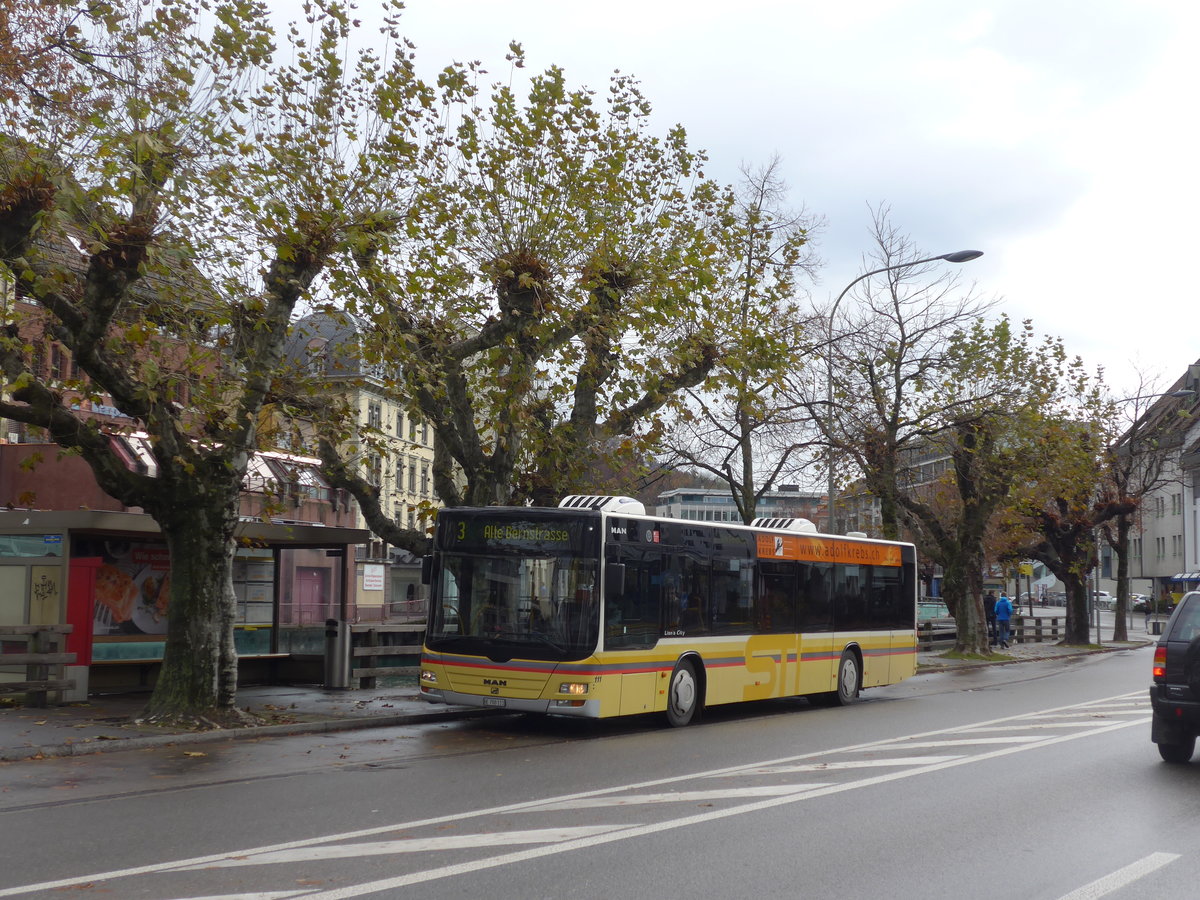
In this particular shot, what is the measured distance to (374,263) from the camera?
52.6 ft

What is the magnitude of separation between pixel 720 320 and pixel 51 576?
1133 cm

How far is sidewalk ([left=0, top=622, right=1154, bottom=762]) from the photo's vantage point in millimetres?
→ 13250

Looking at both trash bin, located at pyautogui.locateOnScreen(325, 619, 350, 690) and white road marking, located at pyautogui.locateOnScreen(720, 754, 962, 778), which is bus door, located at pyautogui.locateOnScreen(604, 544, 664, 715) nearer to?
white road marking, located at pyautogui.locateOnScreen(720, 754, 962, 778)

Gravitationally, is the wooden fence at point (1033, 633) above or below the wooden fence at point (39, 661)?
below

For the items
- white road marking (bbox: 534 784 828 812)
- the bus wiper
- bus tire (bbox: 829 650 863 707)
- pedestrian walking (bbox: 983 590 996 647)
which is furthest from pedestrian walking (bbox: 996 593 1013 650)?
white road marking (bbox: 534 784 828 812)

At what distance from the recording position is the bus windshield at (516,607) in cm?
1517

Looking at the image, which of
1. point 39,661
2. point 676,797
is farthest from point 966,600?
point 676,797

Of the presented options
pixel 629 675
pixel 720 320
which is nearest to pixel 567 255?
pixel 720 320

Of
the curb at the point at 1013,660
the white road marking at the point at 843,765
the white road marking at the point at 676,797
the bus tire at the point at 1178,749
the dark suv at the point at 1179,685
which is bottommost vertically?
the curb at the point at 1013,660

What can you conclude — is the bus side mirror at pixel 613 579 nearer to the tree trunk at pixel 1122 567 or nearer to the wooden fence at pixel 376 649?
the wooden fence at pixel 376 649

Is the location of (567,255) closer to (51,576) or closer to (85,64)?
(85,64)

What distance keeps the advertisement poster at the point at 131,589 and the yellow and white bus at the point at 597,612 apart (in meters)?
5.73

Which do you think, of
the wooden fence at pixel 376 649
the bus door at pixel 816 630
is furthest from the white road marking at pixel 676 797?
the wooden fence at pixel 376 649

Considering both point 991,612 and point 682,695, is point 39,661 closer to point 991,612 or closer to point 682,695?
point 682,695
